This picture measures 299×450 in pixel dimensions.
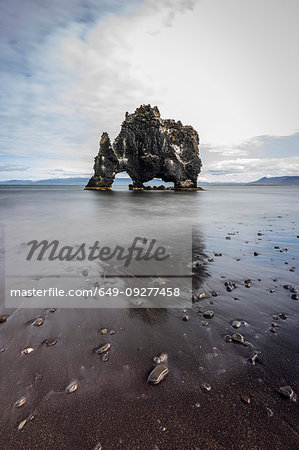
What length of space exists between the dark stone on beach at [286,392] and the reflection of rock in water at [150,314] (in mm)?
→ 2213

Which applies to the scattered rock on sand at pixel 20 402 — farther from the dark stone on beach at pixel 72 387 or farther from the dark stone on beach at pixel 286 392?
the dark stone on beach at pixel 286 392

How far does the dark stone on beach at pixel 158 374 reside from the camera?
290cm

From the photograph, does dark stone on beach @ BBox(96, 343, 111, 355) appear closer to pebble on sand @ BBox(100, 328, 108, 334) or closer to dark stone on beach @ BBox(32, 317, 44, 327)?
pebble on sand @ BBox(100, 328, 108, 334)

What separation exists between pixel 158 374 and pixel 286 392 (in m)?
1.76

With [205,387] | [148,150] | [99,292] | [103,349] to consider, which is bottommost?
[99,292]

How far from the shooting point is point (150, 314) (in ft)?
15.1

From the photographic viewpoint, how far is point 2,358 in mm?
3322

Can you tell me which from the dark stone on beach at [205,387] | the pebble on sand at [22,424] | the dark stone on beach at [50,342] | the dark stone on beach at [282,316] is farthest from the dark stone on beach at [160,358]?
the dark stone on beach at [282,316]

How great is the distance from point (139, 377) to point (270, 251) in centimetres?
835

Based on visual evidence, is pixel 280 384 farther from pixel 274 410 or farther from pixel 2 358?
pixel 2 358

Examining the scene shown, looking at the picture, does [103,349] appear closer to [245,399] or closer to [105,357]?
[105,357]

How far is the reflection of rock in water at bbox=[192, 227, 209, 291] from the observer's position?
6149 millimetres

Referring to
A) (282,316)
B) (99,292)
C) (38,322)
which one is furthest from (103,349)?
(282,316)

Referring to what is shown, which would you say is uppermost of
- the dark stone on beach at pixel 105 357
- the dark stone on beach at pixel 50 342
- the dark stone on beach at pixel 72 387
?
the dark stone on beach at pixel 72 387
